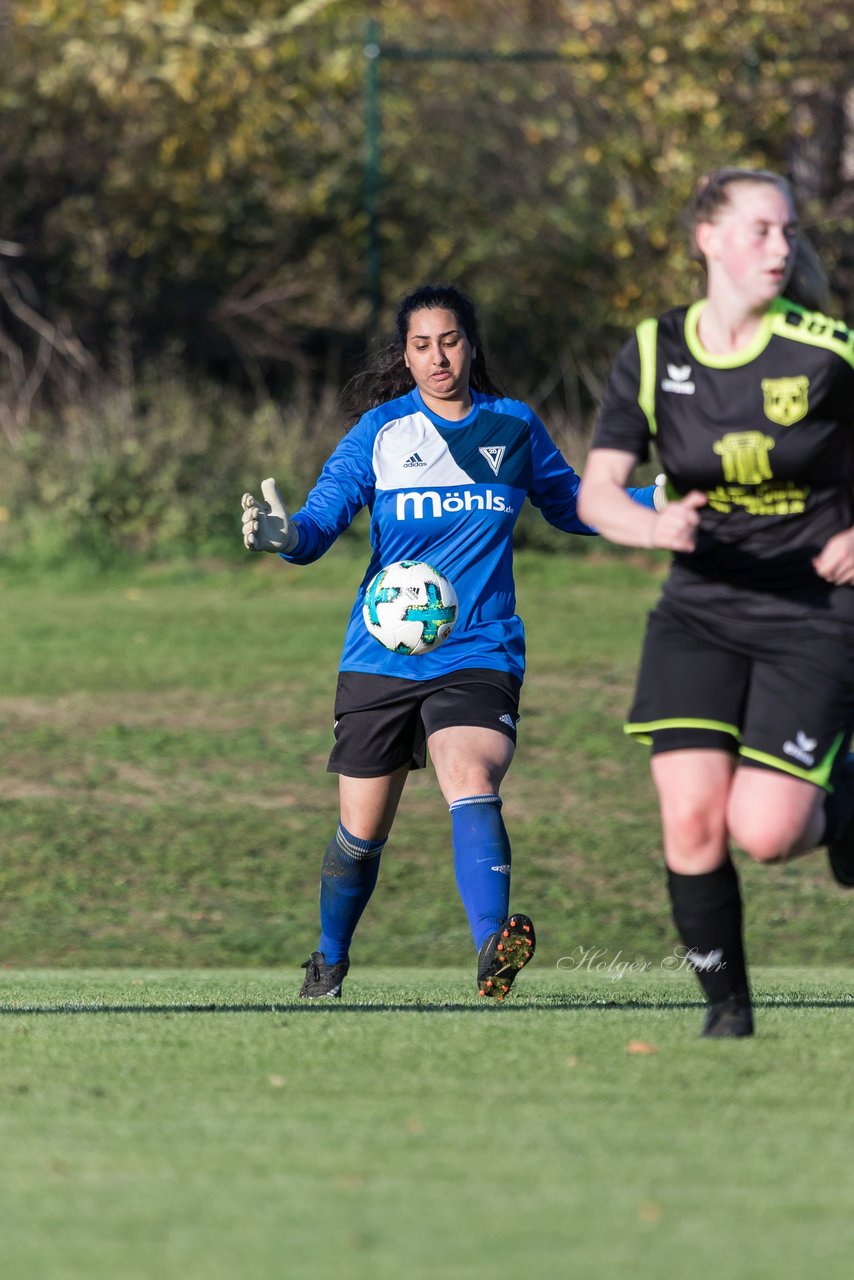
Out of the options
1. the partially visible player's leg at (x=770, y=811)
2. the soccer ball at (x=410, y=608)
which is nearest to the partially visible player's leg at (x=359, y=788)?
the soccer ball at (x=410, y=608)

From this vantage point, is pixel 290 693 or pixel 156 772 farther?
pixel 290 693

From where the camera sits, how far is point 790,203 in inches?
190

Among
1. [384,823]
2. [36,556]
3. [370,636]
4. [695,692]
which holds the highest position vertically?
[695,692]

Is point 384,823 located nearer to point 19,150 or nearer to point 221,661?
point 221,661

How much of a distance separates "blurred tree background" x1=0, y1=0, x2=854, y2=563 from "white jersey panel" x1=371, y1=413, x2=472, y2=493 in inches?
498

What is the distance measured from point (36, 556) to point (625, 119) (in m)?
7.05

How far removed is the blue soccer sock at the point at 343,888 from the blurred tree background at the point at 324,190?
41.2 feet

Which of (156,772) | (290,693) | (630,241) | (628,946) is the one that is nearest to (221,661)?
(290,693)

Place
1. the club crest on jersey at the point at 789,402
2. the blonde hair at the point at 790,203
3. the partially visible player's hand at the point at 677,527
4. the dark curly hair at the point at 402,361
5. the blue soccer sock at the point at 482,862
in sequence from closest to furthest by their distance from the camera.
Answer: the partially visible player's hand at the point at 677,527 < the club crest on jersey at the point at 789,402 < the blonde hair at the point at 790,203 < the blue soccer sock at the point at 482,862 < the dark curly hair at the point at 402,361

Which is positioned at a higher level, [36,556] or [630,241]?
[630,241]

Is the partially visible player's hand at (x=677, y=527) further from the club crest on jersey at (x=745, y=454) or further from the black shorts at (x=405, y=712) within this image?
the black shorts at (x=405, y=712)

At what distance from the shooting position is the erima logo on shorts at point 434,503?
21.3 ft

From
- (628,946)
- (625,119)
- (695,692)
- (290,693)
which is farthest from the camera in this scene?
(625,119)

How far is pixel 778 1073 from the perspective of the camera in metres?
4.57
